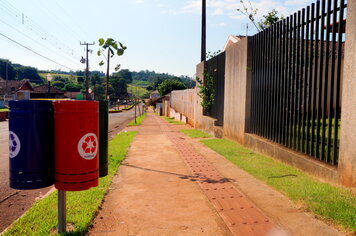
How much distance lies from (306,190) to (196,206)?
1.74m

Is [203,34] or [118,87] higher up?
[118,87]

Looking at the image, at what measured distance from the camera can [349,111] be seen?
477 centimetres

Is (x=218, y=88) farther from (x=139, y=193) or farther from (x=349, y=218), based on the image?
(x=349, y=218)

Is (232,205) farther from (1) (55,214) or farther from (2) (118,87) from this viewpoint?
(2) (118,87)

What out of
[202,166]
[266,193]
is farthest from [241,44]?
[266,193]

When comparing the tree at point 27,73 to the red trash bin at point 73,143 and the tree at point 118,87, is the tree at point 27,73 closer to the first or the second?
the tree at point 118,87

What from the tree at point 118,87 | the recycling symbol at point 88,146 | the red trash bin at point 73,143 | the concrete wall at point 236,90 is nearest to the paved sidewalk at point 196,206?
the red trash bin at point 73,143

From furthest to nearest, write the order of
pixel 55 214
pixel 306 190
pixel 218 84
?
pixel 218 84 → pixel 306 190 → pixel 55 214

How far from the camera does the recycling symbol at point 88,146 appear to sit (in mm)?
3033

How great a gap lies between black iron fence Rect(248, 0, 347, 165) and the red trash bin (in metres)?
3.98

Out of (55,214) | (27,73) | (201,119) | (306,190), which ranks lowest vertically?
(55,214)

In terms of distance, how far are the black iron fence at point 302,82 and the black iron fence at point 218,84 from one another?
12.1 feet

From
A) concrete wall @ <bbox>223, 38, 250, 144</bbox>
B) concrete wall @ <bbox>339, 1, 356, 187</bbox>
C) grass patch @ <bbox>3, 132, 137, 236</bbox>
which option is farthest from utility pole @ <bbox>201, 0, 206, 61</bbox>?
grass patch @ <bbox>3, 132, 137, 236</bbox>

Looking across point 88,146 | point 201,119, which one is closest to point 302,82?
point 88,146
